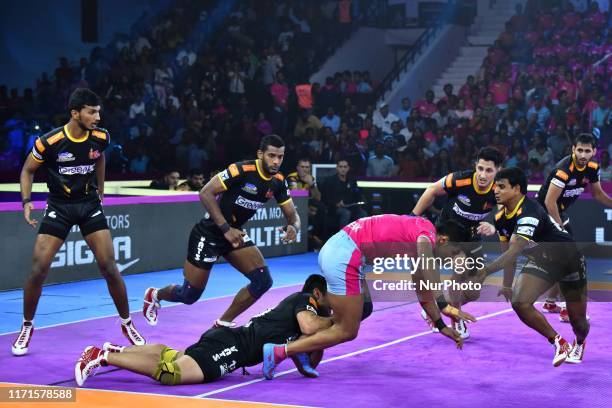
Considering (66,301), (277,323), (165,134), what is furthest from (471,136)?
(277,323)

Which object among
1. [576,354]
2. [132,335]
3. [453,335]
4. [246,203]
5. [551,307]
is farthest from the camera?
[551,307]

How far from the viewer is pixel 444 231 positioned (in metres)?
9.35

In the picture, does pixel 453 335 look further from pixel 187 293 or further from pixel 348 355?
pixel 187 293

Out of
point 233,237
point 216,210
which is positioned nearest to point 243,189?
point 216,210

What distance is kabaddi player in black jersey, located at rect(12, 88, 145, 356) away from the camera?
9.77 metres

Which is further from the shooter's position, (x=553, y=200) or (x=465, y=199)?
(x=553, y=200)

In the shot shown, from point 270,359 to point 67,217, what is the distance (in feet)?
8.60

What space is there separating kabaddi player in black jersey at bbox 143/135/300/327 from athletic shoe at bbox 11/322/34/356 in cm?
152

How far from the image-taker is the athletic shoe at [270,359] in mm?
8406

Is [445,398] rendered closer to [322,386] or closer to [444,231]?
Answer: [322,386]

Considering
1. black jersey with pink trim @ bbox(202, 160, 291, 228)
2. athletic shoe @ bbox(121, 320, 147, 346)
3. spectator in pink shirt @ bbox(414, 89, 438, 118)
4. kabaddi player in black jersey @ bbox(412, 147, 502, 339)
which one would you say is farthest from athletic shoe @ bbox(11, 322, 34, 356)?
spectator in pink shirt @ bbox(414, 89, 438, 118)

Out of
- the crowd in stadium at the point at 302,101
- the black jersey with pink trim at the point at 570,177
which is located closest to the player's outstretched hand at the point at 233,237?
the black jersey with pink trim at the point at 570,177

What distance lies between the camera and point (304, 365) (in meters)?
8.62

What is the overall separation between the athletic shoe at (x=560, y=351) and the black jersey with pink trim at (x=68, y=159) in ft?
14.4
